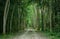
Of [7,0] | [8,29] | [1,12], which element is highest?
[7,0]

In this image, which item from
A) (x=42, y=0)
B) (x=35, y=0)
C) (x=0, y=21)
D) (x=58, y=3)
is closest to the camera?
(x=58, y=3)

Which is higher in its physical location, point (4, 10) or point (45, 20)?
point (4, 10)

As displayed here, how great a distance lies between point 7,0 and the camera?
29.8 meters

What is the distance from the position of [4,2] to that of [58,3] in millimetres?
10209

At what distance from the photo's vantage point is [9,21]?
3825 cm

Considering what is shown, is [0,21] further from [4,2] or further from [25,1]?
[25,1]

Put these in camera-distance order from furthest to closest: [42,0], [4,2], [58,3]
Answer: [42,0] → [4,2] → [58,3]

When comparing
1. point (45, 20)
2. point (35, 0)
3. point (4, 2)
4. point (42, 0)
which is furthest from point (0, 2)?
point (45, 20)

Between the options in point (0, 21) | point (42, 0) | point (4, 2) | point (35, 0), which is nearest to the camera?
point (4, 2)

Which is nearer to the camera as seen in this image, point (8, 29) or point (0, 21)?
point (0, 21)

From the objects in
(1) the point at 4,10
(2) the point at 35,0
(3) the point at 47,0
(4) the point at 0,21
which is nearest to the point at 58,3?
(3) the point at 47,0

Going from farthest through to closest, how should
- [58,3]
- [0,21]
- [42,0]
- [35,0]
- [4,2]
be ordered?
[35,0]
[42,0]
[0,21]
[4,2]
[58,3]

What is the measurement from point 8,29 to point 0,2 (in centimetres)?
771

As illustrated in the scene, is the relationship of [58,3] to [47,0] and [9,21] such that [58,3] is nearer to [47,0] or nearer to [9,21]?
[47,0]
